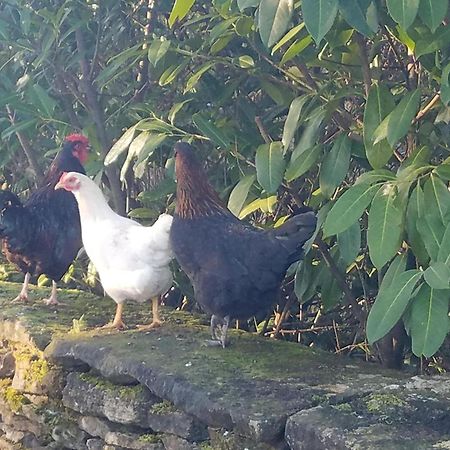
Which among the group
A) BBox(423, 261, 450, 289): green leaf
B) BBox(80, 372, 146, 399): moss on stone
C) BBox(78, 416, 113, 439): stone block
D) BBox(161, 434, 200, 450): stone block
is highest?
BBox(423, 261, 450, 289): green leaf

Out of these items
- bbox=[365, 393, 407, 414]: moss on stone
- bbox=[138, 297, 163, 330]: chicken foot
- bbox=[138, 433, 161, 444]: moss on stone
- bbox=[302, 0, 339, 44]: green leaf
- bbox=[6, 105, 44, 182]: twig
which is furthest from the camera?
bbox=[6, 105, 44, 182]: twig

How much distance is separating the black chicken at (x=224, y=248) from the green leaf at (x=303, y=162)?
0.20 m

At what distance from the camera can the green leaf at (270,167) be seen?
3.34 meters

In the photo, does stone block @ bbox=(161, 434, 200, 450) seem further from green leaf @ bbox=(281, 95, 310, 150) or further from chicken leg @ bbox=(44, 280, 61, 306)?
chicken leg @ bbox=(44, 280, 61, 306)

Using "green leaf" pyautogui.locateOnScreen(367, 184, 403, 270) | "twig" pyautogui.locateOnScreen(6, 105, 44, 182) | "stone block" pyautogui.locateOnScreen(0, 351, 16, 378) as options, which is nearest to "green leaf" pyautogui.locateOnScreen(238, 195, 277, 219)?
"green leaf" pyautogui.locateOnScreen(367, 184, 403, 270)

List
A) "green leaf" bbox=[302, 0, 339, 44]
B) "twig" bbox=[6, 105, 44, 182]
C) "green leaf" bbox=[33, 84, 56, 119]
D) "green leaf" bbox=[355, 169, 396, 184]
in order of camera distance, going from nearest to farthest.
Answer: "green leaf" bbox=[302, 0, 339, 44] → "green leaf" bbox=[355, 169, 396, 184] → "green leaf" bbox=[33, 84, 56, 119] → "twig" bbox=[6, 105, 44, 182]

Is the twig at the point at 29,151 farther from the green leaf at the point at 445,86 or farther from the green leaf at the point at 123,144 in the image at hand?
the green leaf at the point at 445,86

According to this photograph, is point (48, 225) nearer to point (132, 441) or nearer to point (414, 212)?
point (132, 441)

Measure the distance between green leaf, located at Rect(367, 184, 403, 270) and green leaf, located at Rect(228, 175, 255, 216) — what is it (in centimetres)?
108

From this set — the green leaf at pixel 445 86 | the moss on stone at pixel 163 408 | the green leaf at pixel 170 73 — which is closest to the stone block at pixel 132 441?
the moss on stone at pixel 163 408

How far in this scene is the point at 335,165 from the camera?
3258 millimetres

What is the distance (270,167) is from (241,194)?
290 millimetres

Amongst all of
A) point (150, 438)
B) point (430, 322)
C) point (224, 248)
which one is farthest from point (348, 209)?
point (150, 438)

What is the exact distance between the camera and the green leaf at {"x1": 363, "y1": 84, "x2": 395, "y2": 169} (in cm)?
304
